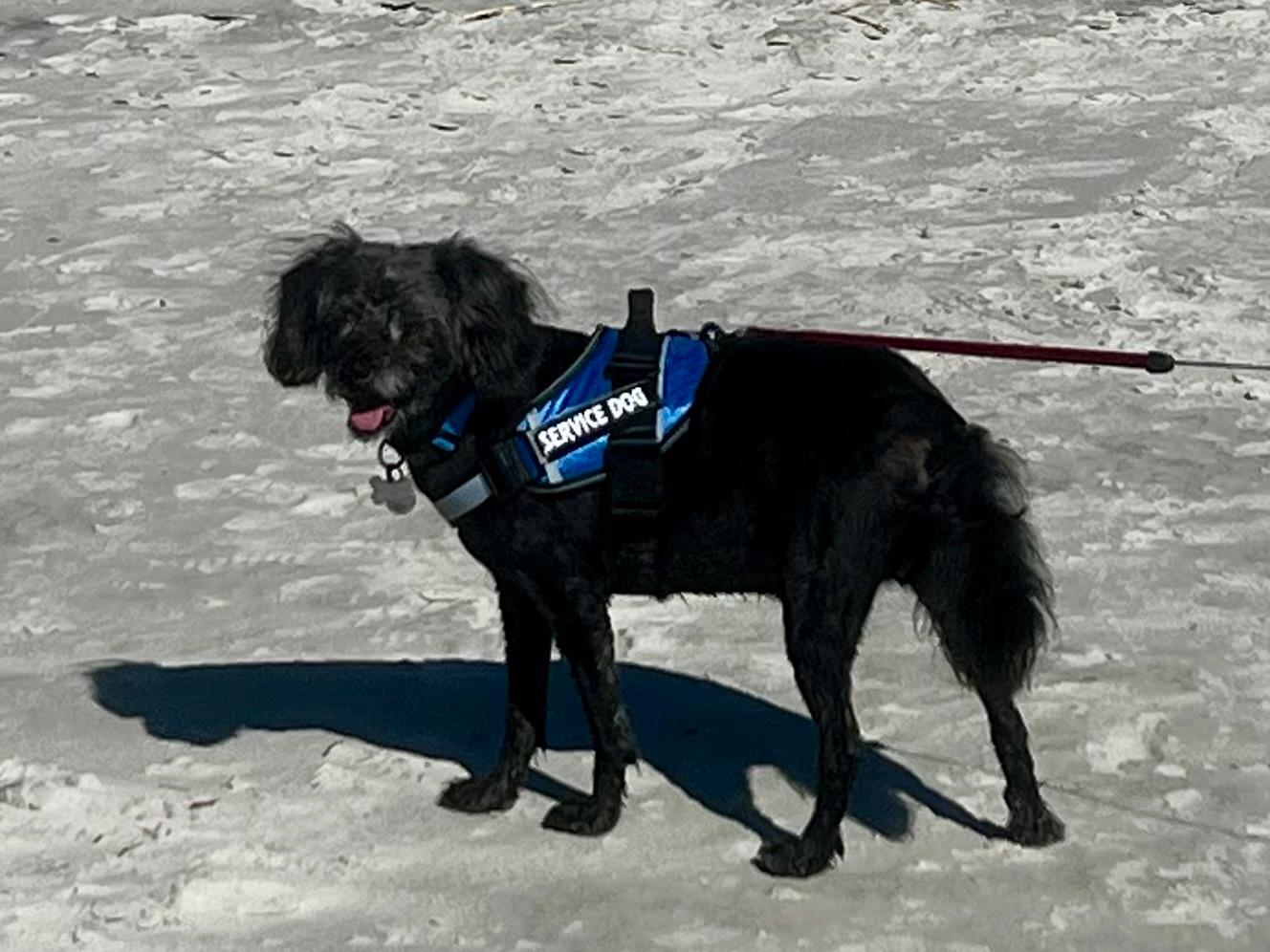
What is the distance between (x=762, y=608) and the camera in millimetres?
6859

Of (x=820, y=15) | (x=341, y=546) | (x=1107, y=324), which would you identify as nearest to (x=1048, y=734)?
(x=341, y=546)

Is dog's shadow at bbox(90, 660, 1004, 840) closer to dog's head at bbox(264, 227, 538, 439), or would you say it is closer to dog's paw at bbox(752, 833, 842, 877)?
dog's paw at bbox(752, 833, 842, 877)

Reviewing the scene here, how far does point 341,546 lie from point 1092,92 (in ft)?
19.3

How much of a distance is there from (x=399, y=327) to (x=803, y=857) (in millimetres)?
1478

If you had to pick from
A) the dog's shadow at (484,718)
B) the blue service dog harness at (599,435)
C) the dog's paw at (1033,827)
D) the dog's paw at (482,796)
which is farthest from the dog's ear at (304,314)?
the dog's paw at (1033,827)

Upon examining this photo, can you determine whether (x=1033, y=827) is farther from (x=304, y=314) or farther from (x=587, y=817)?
(x=304, y=314)

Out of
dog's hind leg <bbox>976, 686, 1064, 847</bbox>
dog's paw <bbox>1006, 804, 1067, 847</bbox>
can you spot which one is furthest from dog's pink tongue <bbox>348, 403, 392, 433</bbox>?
dog's paw <bbox>1006, 804, 1067, 847</bbox>

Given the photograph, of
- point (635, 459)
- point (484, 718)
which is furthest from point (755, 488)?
point (484, 718)

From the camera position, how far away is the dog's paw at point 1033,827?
5426 mm

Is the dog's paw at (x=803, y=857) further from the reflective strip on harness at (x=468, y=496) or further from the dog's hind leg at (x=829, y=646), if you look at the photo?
the reflective strip on harness at (x=468, y=496)

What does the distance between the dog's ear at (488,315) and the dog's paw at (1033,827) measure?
1.49 m

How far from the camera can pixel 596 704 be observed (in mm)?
5426

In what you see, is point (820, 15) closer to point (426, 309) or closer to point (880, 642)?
point (880, 642)

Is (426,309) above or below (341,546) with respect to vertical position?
above
